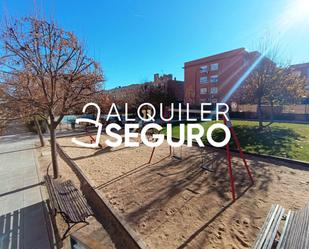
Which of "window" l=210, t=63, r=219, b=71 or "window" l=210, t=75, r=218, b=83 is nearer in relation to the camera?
"window" l=210, t=63, r=219, b=71

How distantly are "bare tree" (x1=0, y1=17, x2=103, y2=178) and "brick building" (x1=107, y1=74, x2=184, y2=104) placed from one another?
77.0 feet

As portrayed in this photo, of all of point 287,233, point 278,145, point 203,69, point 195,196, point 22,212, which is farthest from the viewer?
point 203,69

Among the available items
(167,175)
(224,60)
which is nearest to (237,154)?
(167,175)

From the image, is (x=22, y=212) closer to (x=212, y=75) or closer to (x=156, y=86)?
(x=156, y=86)

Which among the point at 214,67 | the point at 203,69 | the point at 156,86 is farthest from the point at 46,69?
the point at 203,69

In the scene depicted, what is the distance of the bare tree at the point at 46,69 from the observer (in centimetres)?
481

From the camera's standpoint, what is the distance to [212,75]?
38.8 m

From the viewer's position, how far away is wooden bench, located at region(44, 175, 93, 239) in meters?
3.41

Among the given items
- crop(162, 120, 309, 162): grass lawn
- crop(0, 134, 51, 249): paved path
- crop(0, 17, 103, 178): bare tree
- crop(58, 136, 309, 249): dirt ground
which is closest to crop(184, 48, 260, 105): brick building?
crop(162, 120, 309, 162): grass lawn

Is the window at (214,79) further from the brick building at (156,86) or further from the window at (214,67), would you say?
the brick building at (156,86)

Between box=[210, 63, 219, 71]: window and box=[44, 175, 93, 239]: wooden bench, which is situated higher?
box=[210, 63, 219, 71]: window

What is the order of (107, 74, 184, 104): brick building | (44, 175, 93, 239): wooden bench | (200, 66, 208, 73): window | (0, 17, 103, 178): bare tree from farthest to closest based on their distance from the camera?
(200, 66, 208, 73): window, (107, 74, 184, 104): brick building, (0, 17, 103, 178): bare tree, (44, 175, 93, 239): wooden bench

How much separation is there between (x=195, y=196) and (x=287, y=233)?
85.6 inches

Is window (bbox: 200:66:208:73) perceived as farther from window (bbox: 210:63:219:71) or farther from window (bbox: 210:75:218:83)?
window (bbox: 210:75:218:83)
